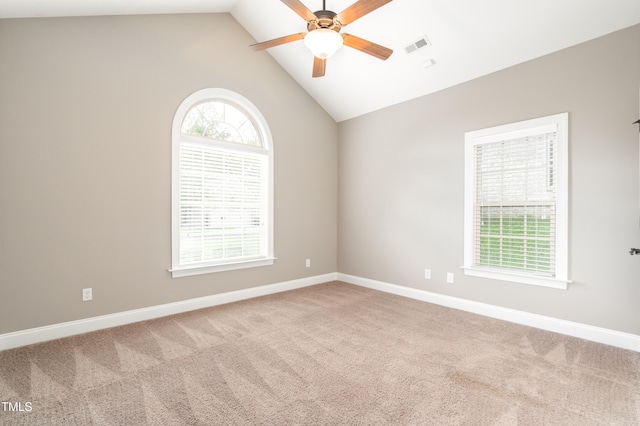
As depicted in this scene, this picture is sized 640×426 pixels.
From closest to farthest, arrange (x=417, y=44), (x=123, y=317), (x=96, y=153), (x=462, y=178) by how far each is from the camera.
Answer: (x=96, y=153) < (x=123, y=317) < (x=417, y=44) < (x=462, y=178)

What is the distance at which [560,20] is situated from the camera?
2.76 metres

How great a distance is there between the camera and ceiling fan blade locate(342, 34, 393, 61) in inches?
100

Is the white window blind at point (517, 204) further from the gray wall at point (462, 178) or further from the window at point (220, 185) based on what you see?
the window at point (220, 185)

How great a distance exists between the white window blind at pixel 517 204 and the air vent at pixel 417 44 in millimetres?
1344

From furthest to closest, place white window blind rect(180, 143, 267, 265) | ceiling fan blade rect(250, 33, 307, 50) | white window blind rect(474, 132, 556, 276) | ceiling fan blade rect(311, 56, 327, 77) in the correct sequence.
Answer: white window blind rect(180, 143, 267, 265), white window blind rect(474, 132, 556, 276), ceiling fan blade rect(311, 56, 327, 77), ceiling fan blade rect(250, 33, 307, 50)

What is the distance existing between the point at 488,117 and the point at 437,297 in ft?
7.62

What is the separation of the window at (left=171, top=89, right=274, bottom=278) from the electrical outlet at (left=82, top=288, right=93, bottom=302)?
0.78 m

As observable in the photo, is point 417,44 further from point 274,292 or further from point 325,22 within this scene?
point 274,292

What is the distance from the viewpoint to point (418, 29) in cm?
329

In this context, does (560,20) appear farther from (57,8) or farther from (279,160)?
(57,8)

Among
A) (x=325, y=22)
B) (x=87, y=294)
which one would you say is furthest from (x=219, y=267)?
(x=325, y=22)

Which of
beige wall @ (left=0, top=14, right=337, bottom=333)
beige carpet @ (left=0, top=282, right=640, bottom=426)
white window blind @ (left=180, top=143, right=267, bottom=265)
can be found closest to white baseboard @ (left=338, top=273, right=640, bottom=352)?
beige carpet @ (left=0, top=282, right=640, bottom=426)

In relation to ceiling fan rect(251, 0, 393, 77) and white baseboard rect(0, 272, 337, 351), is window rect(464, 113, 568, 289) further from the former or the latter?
white baseboard rect(0, 272, 337, 351)

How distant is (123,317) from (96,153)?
5.71 ft
